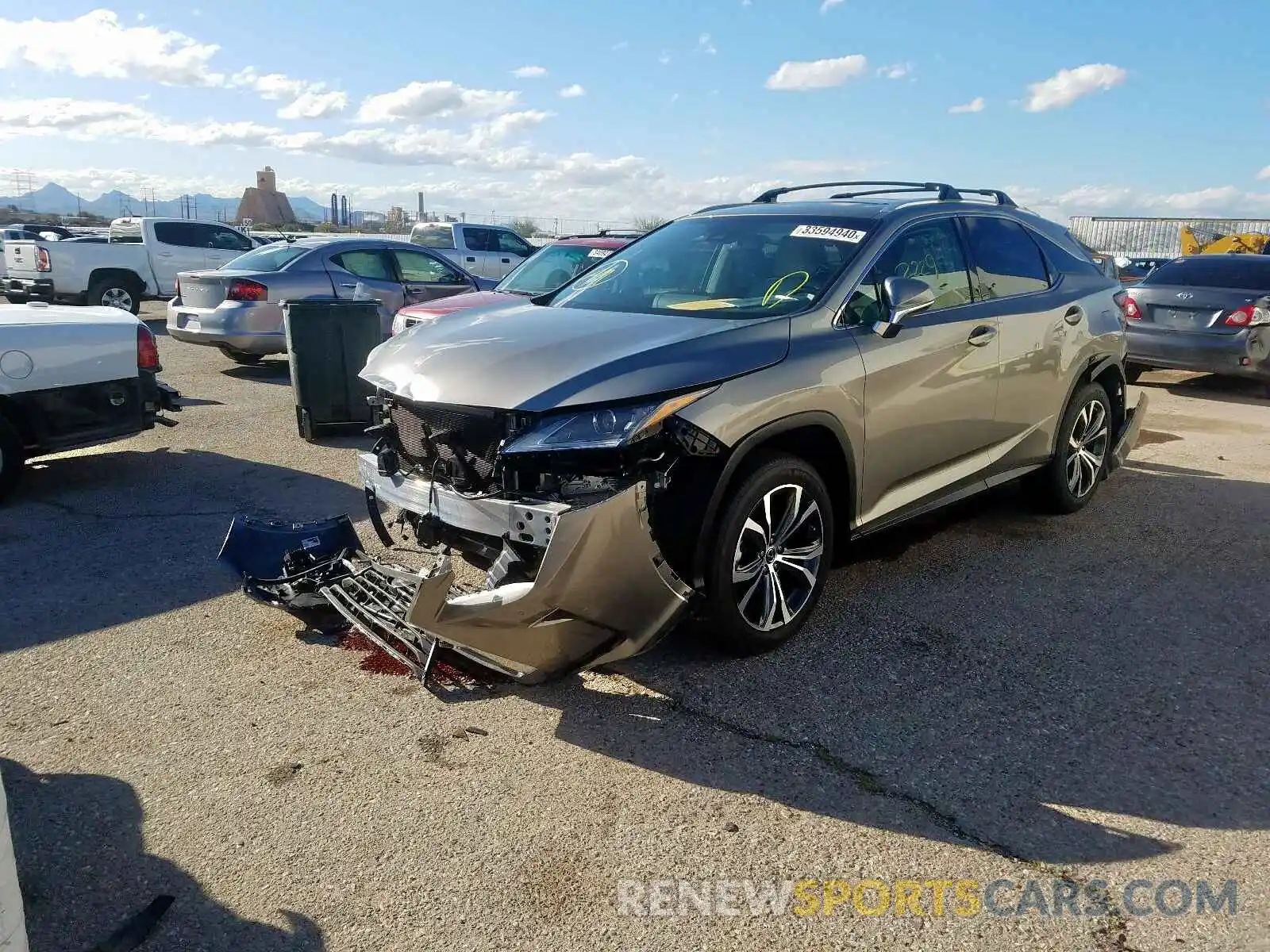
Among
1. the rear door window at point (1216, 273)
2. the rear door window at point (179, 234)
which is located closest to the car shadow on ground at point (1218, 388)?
the rear door window at point (1216, 273)

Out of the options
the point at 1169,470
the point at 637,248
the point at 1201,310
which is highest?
the point at 637,248

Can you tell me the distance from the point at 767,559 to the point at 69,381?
4.82 meters

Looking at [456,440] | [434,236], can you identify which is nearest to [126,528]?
[456,440]

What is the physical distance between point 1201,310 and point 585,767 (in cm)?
1025

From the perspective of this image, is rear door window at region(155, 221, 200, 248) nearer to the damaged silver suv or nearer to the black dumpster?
the black dumpster

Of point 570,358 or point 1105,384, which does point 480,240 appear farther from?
point 570,358

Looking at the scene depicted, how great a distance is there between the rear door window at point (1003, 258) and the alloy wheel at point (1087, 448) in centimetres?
96

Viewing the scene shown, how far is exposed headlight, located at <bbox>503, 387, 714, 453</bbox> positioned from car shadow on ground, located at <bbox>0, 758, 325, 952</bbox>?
5.40 ft

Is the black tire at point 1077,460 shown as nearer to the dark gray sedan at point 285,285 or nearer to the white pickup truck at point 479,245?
the dark gray sedan at point 285,285

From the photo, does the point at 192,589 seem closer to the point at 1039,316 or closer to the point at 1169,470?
the point at 1039,316

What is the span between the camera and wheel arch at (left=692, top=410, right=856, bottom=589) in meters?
3.75

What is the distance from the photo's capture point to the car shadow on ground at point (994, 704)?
3.21 meters

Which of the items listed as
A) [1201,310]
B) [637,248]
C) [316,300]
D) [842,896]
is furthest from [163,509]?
[1201,310]

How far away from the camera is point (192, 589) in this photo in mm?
Answer: 4910
